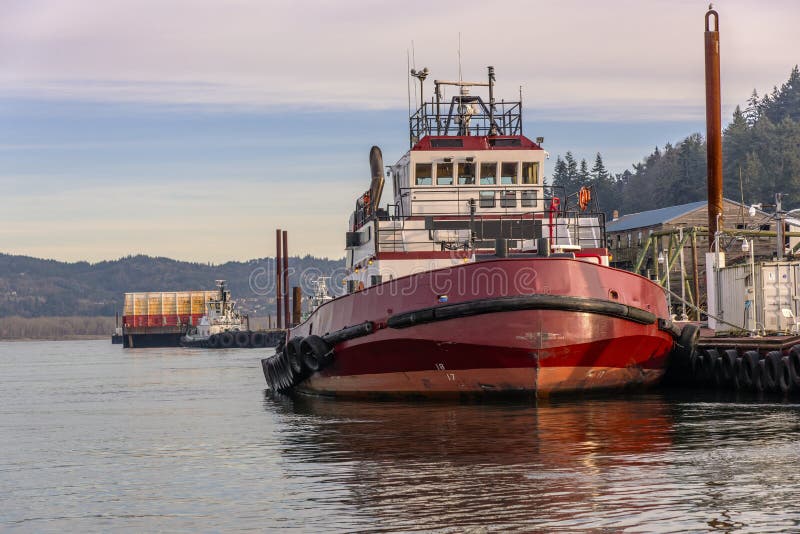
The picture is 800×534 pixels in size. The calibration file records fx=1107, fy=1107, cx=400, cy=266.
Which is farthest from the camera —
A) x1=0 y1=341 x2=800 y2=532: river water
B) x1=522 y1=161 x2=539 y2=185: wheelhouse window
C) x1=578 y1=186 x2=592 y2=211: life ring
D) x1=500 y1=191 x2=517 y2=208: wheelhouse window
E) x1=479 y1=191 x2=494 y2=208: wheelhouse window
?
x1=522 y1=161 x2=539 y2=185: wheelhouse window

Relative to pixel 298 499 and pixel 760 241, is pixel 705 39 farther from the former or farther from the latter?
pixel 760 241

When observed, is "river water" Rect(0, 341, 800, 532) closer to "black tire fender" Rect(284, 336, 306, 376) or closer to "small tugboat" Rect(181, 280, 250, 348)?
"black tire fender" Rect(284, 336, 306, 376)

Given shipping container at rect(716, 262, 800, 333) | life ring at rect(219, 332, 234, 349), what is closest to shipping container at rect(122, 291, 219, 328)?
life ring at rect(219, 332, 234, 349)

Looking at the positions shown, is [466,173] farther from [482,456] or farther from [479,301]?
[482,456]

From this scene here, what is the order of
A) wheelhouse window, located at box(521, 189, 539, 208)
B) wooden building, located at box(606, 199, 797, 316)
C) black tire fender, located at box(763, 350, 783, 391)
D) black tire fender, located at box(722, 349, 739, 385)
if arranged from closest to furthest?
1. black tire fender, located at box(763, 350, 783, 391)
2. black tire fender, located at box(722, 349, 739, 385)
3. wheelhouse window, located at box(521, 189, 539, 208)
4. wooden building, located at box(606, 199, 797, 316)

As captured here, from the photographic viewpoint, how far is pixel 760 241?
68.0 meters

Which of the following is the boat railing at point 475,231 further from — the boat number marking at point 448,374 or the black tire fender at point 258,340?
the black tire fender at point 258,340

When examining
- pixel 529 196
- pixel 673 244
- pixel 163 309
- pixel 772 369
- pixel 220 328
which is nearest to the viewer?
pixel 772 369

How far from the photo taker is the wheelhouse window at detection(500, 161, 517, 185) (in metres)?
25.1

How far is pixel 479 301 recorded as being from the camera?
744 inches

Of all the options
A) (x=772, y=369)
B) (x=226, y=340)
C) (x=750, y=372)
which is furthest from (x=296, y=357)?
(x=226, y=340)

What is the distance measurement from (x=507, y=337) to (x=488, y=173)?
7.05 metres

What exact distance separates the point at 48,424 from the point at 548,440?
11467mm

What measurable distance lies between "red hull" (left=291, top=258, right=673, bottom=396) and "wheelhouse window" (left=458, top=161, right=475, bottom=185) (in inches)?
196
